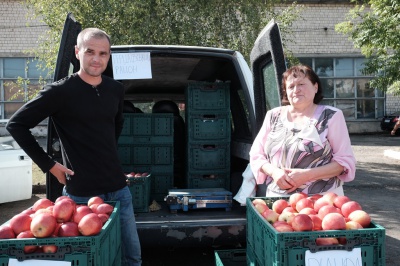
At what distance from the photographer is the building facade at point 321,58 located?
2389 centimetres

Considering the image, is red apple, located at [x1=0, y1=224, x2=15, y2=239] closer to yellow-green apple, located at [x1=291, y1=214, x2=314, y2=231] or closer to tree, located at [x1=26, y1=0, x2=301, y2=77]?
yellow-green apple, located at [x1=291, y1=214, x2=314, y2=231]

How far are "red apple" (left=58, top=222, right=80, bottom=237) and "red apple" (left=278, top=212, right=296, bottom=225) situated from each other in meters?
1.13

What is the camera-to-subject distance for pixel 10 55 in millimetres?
23969

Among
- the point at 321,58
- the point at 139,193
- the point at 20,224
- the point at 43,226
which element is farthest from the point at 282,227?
the point at 321,58

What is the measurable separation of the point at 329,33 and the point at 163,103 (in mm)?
21527

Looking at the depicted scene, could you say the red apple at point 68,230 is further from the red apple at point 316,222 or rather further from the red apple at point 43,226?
the red apple at point 316,222

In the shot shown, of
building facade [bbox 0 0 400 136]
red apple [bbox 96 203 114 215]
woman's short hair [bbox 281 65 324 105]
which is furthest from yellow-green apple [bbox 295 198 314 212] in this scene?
building facade [bbox 0 0 400 136]

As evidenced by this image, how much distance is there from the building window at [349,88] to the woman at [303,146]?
77.3 ft

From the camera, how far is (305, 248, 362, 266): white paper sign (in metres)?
2.27

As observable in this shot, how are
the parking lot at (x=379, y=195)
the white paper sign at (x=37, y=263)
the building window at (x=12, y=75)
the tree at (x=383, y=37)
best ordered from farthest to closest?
the building window at (x=12, y=75) < the tree at (x=383, y=37) < the parking lot at (x=379, y=195) < the white paper sign at (x=37, y=263)

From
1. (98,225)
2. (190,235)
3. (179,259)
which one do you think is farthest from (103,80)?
(179,259)

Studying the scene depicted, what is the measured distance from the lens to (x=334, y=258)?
2.30 meters

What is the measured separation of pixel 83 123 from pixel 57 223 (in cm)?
76

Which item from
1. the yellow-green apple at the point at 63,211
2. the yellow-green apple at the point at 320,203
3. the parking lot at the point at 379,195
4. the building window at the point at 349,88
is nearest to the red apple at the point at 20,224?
the yellow-green apple at the point at 63,211
